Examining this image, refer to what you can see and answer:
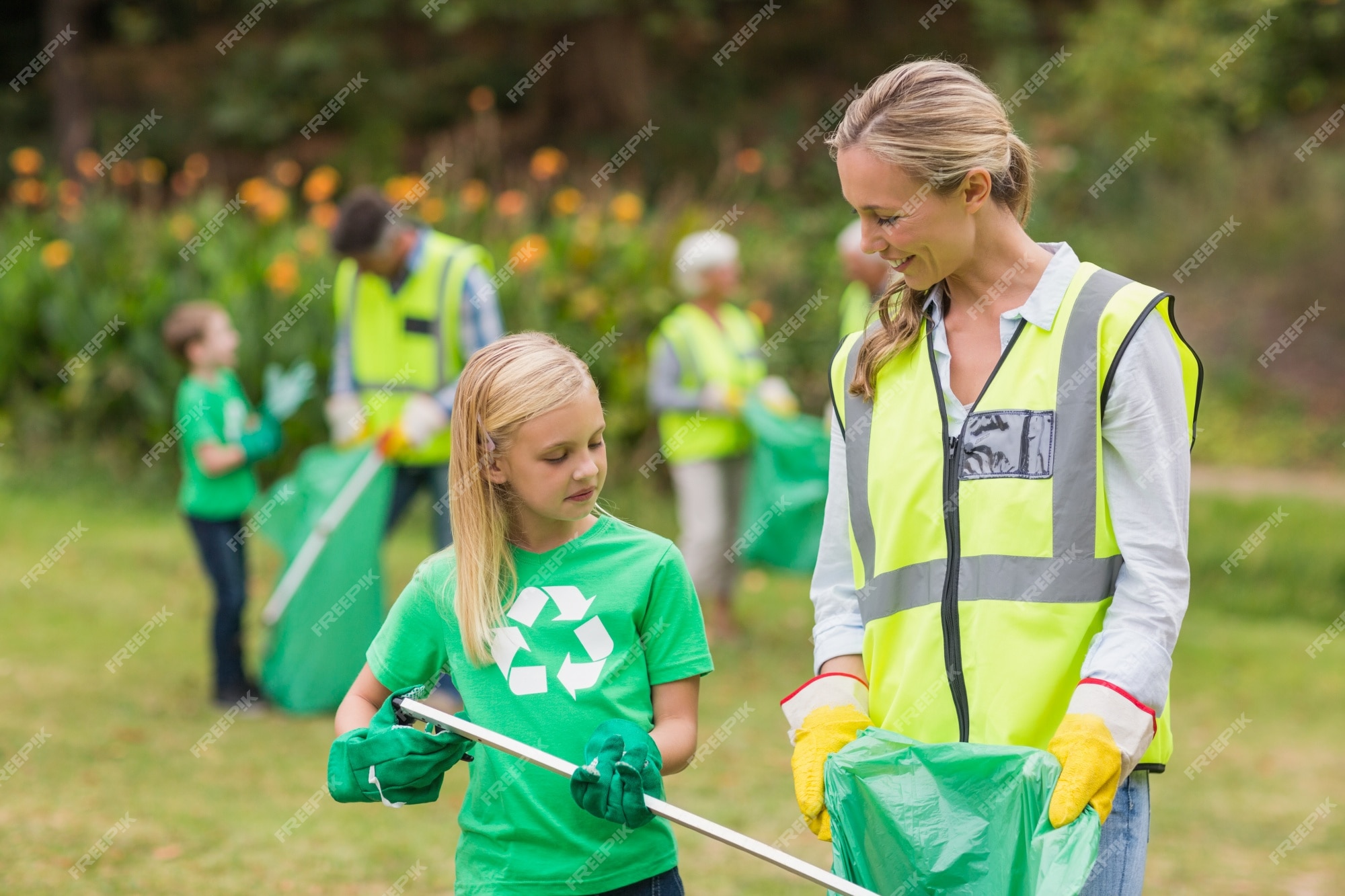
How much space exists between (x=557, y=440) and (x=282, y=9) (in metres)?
19.7

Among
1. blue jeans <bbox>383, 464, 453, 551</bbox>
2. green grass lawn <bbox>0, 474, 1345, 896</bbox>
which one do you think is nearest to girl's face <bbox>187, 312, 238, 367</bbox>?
blue jeans <bbox>383, 464, 453, 551</bbox>

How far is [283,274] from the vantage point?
9.77 m

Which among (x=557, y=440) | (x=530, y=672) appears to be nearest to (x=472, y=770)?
(x=530, y=672)

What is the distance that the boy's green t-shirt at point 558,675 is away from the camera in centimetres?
224

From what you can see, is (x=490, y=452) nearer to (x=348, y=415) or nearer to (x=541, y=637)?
(x=541, y=637)

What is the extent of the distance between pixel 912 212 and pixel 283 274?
8300 mm

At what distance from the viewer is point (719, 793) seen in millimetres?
5172

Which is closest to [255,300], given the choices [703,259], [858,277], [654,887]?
[703,259]

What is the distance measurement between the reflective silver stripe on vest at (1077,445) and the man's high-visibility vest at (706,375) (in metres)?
5.11

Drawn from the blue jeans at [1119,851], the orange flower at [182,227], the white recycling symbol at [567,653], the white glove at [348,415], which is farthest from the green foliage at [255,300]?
the blue jeans at [1119,851]

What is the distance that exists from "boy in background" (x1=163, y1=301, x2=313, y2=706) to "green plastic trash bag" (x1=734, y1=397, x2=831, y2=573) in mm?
2205

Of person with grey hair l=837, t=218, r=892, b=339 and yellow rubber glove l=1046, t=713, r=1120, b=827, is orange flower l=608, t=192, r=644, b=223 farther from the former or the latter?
yellow rubber glove l=1046, t=713, r=1120, b=827

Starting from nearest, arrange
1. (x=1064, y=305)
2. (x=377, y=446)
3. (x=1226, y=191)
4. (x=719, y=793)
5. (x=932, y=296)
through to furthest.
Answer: (x=1064, y=305) → (x=932, y=296) → (x=719, y=793) → (x=377, y=446) → (x=1226, y=191)

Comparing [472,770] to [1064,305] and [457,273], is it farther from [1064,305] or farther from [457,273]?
[457,273]
